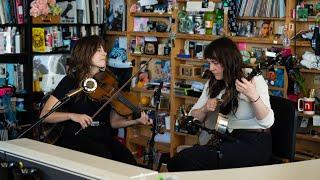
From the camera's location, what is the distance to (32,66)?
4941 millimetres

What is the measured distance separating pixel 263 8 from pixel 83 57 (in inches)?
69.7

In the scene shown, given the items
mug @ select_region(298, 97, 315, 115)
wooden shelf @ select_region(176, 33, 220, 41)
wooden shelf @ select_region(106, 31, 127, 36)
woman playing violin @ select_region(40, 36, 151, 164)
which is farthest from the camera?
wooden shelf @ select_region(106, 31, 127, 36)

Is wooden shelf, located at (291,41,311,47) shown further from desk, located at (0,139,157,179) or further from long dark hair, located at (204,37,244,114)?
desk, located at (0,139,157,179)

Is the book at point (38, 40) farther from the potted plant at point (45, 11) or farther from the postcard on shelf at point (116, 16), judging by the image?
the postcard on shelf at point (116, 16)

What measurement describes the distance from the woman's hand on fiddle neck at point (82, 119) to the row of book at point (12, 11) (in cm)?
213

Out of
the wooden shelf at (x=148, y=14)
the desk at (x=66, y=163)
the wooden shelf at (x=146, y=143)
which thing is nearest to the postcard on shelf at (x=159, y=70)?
the wooden shelf at (x=148, y=14)

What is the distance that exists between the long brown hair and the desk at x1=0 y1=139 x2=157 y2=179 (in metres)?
1.40

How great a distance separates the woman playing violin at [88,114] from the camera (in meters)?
3.11

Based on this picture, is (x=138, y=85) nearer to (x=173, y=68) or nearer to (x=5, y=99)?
(x=173, y=68)

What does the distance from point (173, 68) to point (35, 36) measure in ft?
4.57

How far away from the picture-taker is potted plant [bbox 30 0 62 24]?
4816 millimetres

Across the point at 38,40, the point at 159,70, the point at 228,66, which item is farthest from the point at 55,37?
the point at 228,66

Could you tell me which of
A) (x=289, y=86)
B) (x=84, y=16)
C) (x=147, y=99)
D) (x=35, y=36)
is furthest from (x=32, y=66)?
(x=289, y=86)

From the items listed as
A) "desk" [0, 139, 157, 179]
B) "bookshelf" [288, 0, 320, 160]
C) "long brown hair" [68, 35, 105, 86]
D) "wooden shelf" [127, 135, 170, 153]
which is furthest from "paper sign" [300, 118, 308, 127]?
"desk" [0, 139, 157, 179]
